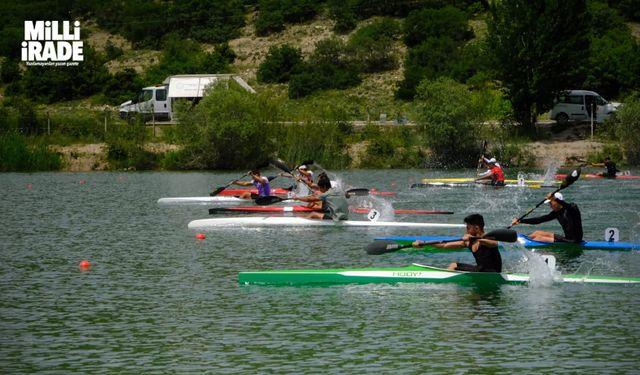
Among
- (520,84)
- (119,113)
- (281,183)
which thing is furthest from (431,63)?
(281,183)

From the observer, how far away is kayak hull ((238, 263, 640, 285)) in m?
21.2

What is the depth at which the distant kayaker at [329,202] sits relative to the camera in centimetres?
3050

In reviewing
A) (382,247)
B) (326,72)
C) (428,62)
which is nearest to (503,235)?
(382,247)

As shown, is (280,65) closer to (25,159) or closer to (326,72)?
(326,72)

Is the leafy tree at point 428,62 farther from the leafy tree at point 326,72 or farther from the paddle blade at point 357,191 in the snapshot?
the paddle blade at point 357,191

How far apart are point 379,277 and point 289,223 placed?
980 cm

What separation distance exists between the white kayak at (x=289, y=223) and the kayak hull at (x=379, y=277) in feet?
28.3

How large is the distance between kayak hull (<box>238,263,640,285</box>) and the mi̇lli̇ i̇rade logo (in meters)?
67.7

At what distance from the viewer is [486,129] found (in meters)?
62.3

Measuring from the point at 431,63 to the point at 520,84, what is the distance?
16.9 m

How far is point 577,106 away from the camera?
65562mm

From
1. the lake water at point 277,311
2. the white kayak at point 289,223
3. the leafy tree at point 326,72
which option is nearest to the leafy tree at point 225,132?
the leafy tree at point 326,72

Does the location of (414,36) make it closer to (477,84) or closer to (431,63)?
(431,63)

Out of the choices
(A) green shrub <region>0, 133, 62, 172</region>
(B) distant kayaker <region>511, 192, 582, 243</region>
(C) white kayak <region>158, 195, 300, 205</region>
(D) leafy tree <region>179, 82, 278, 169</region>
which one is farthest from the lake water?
(A) green shrub <region>0, 133, 62, 172</region>
